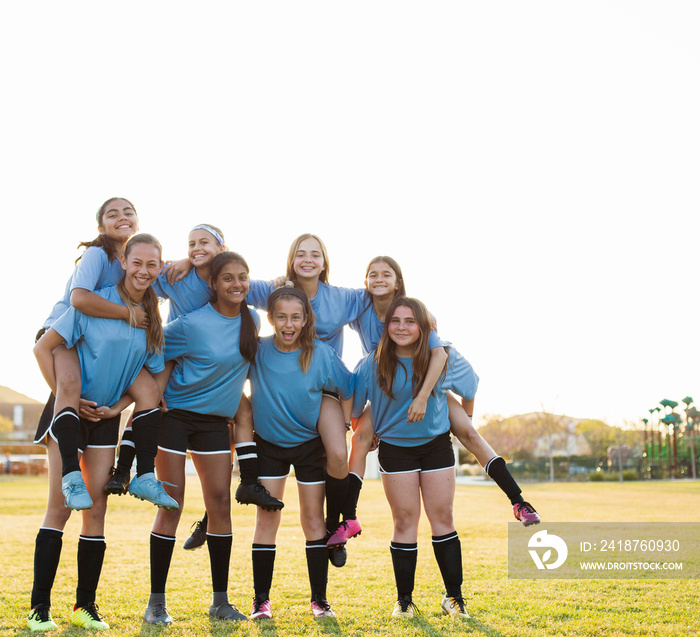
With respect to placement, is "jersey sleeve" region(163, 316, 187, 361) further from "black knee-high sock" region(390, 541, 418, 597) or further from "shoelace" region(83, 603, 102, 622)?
"black knee-high sock" region(390, 541, 418, 597)

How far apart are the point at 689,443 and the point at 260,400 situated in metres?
46.3

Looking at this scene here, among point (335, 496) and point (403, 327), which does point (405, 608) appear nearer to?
point (335, 496)

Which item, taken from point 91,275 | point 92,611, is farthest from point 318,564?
point 91,275

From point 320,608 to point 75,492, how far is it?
1.72 metres

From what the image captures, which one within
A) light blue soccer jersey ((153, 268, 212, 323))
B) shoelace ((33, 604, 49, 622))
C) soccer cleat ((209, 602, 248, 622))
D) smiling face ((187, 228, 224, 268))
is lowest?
soccer cleat ((209, 602, 248, 622))

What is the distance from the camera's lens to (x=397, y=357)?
4.56 metres

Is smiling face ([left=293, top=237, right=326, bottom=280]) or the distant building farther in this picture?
the distant building

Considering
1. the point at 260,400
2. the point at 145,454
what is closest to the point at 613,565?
the point at 260,400

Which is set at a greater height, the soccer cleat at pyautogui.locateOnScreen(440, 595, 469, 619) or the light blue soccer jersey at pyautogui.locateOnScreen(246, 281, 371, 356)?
the light blue soccer jersey at pyautogui.locateOnScreen(246, 281, 371, 356)

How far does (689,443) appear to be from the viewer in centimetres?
4400

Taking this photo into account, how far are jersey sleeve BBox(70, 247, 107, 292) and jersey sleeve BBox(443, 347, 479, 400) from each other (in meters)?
2.39

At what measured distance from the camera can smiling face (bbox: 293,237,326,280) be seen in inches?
185

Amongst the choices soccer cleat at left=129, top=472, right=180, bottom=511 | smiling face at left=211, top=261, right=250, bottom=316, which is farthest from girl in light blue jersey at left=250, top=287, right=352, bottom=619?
soccer cleat at left=129, top=472, right=180, bottom=511

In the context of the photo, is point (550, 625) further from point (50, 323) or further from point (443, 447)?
point (50, 323)
